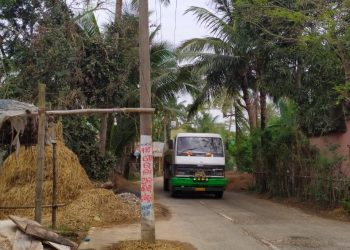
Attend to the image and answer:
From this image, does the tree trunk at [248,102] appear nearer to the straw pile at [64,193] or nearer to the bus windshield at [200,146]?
the bus windshield at [200,146]

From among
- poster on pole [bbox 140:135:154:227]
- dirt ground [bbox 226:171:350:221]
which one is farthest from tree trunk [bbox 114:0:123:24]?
poster on pole [bbox 140:135:154:227]

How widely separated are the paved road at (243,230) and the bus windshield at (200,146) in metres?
3.49

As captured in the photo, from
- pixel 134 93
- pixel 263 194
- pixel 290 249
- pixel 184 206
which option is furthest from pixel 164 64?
pixel 290 249

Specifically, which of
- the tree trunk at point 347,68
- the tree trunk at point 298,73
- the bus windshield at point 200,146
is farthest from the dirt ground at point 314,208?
the tree trunk at point 298,73

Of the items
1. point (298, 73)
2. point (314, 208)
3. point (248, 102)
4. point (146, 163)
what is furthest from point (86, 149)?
point (146, 163)

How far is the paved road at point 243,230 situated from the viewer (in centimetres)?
1125

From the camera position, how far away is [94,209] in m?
15.0

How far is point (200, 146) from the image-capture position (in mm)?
22453

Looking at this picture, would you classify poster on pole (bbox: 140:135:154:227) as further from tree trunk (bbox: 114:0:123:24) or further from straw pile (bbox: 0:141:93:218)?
tree trunk (bbox: 114:0:123:24)

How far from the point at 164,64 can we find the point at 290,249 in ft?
58.0

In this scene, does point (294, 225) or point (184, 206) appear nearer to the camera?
point (294, 225)

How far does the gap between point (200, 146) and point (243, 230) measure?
9422 millimetres

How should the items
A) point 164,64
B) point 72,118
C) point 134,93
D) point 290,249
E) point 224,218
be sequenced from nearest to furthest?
point 290,249, point 224,218, point 72,118, point 134,93, point 164,64

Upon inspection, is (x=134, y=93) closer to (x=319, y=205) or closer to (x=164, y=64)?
(x=164, y=64)
